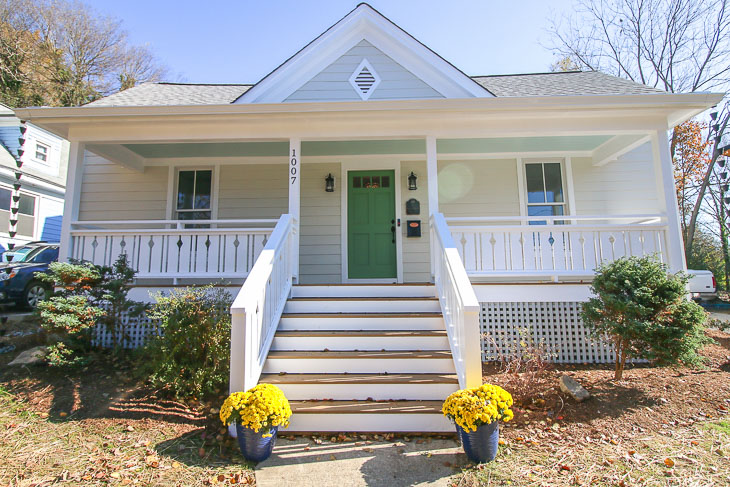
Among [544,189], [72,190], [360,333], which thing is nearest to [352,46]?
[544,189]

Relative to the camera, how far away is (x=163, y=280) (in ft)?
20.4

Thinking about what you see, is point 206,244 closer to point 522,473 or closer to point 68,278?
point 68,278

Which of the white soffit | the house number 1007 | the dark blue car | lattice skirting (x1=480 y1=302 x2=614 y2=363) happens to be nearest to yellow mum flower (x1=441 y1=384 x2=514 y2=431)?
lattice skirting (x1=480 y1=302 x2=614 y2=363)

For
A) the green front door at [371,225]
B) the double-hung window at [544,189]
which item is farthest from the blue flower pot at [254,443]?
the double-hung window at [544,189]

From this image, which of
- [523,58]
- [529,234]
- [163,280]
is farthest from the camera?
[523,58]

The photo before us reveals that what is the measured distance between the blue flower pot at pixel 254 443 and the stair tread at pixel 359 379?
672 millimetres

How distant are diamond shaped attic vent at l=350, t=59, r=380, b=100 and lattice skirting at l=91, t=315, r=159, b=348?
497 centimetres

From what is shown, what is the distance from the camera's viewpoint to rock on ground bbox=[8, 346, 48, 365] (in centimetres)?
441

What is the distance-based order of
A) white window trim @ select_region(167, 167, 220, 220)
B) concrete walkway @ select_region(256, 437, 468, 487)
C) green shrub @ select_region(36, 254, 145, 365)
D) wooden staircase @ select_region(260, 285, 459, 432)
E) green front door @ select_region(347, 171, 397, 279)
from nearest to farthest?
concrete walkway @ select_region(256, 437, 468, 487)
wooden staircase @ select_region(260, 285, 459, 432)
green shrub @ select_region(36, 254, 145, 365)
green front door @ select_region(347, 171, 397, 279)
white window trim @ select_region(167, 167, 220, 220)

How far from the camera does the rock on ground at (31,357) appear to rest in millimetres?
4406

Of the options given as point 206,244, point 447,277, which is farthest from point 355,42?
point 447,277

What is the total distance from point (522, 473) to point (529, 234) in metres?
3.31

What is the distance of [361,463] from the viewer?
2.77m

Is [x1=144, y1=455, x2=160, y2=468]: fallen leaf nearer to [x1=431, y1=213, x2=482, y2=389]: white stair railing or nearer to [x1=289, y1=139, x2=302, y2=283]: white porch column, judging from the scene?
[x1=431, y1=213, x2=482, y2=389]: white stair railing
